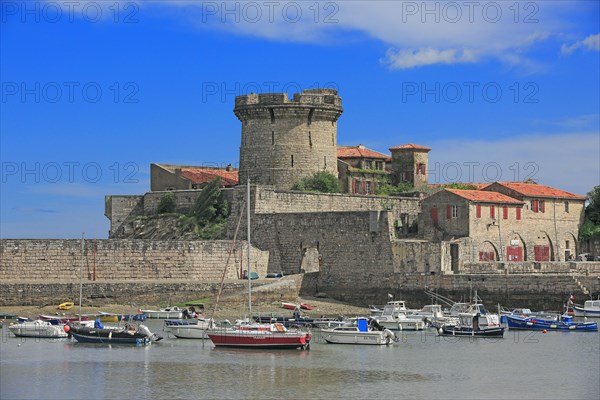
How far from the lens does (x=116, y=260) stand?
58.8 meters

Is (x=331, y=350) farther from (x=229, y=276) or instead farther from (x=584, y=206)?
(x=584, y=206)

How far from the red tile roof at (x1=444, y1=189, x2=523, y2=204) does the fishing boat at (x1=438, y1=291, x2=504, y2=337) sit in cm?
1291

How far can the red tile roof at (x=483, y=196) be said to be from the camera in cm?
6488

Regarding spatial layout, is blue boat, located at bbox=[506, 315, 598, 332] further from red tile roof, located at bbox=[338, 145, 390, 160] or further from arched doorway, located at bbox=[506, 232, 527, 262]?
red tile roof, located at bbox=[338, 145, 390, 160]

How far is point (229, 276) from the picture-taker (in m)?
60.7

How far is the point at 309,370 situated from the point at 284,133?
2761 centimetres

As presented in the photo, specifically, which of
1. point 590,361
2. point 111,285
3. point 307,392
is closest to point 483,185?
point 111,285

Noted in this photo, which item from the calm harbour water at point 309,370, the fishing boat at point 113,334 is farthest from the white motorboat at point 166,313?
the fishing boat at point 113,334

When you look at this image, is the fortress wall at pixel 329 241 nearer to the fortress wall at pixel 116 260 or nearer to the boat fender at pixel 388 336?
the fortress wall at pixel 116 260

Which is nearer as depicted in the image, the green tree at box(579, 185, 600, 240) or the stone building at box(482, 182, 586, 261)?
the stone building at box(482, 182, 586, 261)

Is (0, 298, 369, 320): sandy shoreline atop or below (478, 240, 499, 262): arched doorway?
below

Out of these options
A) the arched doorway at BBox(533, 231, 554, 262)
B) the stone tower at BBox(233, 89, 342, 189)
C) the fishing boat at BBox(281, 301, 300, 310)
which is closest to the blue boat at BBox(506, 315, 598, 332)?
the fishing boat at BBox(281, 301, 300, 310)

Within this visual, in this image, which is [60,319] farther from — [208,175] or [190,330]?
[208,175]

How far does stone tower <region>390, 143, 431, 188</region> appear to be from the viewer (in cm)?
7331
